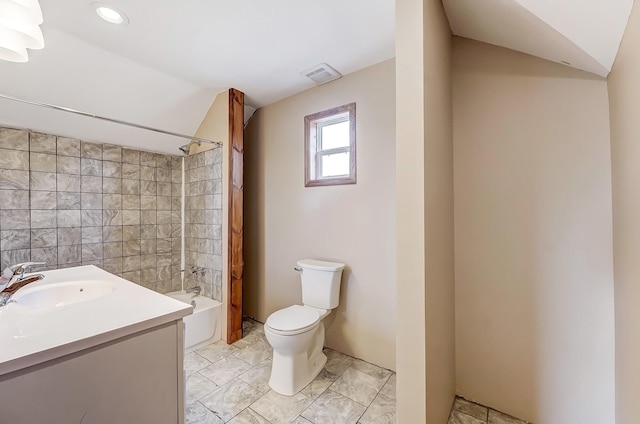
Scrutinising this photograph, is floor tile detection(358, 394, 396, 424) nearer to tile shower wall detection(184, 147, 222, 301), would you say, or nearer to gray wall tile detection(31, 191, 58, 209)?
tile shower wall detection(184, 147, 222, 301)

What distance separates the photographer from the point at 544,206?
1417 millimetres

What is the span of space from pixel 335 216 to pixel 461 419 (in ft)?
5.02

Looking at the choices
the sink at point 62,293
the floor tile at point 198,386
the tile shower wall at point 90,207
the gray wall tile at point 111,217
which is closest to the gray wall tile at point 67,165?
the tile shower wall at point 90,207

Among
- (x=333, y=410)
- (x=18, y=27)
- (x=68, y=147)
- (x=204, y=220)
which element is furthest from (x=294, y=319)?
(x=68, y=147)

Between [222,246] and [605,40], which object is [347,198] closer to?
[222,246]

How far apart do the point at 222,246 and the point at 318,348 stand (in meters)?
1.27

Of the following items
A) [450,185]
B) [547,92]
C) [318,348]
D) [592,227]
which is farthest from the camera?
[318,348]

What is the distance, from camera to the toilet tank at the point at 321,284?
6.66 feet

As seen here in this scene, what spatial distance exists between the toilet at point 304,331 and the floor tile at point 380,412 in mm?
453

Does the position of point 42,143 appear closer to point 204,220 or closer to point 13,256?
point 13,256

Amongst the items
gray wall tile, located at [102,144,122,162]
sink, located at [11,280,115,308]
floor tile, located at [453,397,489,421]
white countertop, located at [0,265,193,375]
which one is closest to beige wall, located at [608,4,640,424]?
floor tile, located at [453,397,489,421]

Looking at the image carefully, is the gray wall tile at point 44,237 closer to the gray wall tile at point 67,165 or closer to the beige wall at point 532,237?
the gray wall tile at point 67,165

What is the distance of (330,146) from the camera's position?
2.38m

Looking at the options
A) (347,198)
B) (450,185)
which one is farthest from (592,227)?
(347,198)
